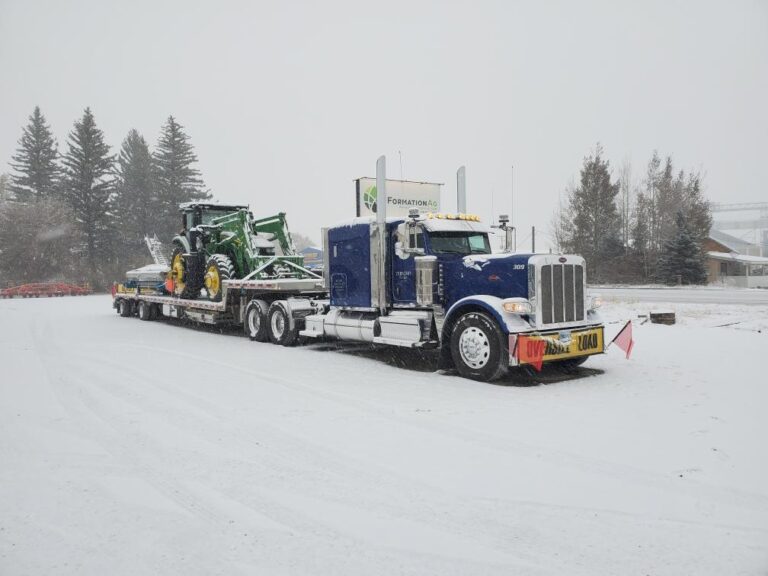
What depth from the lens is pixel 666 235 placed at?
141 feet

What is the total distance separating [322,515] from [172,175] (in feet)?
184

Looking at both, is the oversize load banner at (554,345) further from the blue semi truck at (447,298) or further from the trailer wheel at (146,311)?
the trailer wheel at (146,311)

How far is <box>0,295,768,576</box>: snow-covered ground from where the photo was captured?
3221 mm

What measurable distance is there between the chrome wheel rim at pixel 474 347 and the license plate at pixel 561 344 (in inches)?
20.1

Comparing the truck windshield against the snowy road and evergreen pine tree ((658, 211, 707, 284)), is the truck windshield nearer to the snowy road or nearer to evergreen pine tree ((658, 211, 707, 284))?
the snowy road

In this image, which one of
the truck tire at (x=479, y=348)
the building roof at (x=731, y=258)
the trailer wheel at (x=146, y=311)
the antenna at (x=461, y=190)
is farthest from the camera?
the building roof at (x=731, y=258)

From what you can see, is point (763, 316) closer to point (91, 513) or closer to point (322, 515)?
point (322, 515)

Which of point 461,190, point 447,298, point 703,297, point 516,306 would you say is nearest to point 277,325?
point 447,298

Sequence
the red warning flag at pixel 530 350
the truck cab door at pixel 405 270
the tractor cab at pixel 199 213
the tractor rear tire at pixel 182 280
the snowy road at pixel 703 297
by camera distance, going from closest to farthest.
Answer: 1. the red warning flag at pixel 530 350
2. the truck cab door at pixel 405 270
3. the tractor rear tire at pixel 182 280
4. the tractor cab at pixel 199 213
5. the snowy road at pixel 703 297

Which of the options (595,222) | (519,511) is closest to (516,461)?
(519,511)

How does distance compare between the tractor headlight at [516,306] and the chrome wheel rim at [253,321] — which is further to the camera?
the chrome wheel rim at [253,321]

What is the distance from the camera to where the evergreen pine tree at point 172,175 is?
5441cm

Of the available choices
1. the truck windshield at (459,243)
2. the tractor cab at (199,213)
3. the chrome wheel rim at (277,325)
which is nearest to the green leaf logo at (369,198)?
the tractor cab at (199,213)

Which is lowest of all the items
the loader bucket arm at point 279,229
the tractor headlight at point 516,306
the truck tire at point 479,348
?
the truck tire at point 479,348
